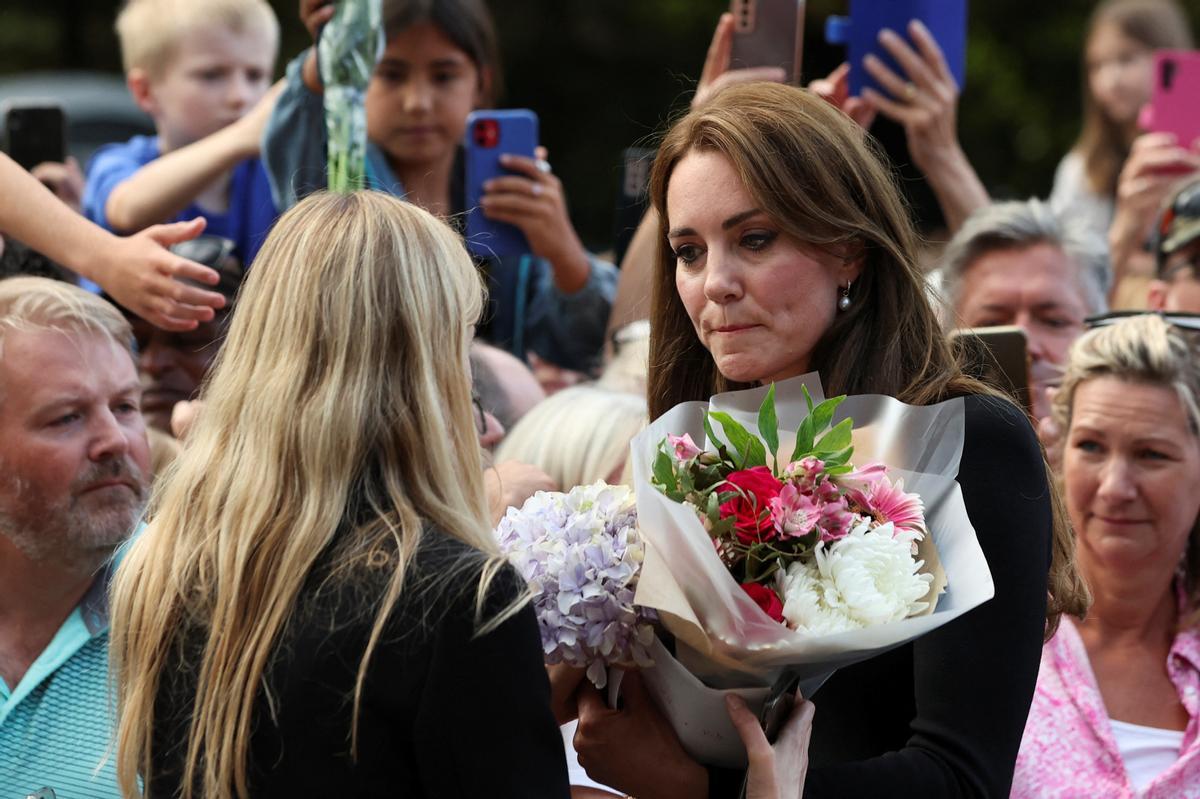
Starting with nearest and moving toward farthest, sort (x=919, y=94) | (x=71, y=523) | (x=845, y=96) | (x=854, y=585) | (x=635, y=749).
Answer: (x=854, y=585)
(x=635, y=749)
(x=71, y=523)
(x=919, y=94)
(x=845, y=96)

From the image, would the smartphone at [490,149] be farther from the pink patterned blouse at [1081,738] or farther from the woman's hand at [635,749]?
A: the woman's hand at [635,749]

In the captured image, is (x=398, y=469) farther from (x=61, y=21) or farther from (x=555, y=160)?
(x=61, y=21)

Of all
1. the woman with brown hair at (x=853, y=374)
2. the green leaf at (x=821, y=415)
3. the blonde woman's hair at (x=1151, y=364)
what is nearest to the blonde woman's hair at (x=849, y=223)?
the woman with brown hair at (x=853, y=374)

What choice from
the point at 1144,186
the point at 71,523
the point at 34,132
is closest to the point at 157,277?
the point at 71,523

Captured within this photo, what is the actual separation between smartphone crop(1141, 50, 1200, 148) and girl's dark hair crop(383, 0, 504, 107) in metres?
2.03

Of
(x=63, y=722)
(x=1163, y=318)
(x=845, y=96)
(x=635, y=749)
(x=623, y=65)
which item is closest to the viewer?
(x=635, y=749)

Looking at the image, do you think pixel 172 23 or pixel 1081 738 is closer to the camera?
pixel 1081 738

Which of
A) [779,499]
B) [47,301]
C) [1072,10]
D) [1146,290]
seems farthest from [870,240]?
[1072,10]

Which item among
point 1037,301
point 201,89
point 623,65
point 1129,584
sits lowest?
point 623,65

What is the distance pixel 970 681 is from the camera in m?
2.12

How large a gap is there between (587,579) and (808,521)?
0.30 meters

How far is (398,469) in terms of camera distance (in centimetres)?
201

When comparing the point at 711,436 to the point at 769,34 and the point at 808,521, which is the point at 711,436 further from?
the point at 769,34

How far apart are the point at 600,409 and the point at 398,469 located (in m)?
1.50
